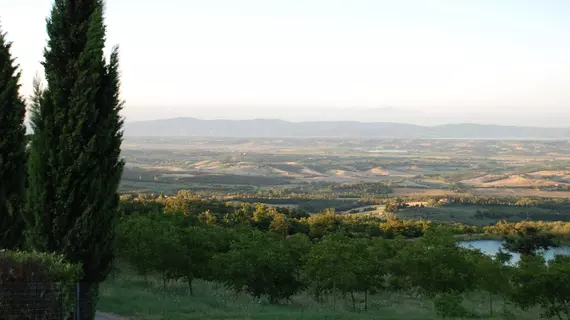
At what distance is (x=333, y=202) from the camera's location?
149 metres

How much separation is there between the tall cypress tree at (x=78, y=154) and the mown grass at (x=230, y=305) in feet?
14.2

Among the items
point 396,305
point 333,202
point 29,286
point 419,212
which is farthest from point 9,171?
point 333,202

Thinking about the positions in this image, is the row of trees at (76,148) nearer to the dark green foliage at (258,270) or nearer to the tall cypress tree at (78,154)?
the tall cypress tree at (78,154)

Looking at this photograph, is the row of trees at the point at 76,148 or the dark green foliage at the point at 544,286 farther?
Answer: the dark green foliage at the point at 544,286

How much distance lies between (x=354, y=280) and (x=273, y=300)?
4.72 metres

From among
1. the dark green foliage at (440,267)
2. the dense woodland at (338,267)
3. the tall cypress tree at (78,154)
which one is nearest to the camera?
the tall cypress tree at (78,154)

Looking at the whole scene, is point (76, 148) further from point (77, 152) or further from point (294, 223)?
point (294, 223)

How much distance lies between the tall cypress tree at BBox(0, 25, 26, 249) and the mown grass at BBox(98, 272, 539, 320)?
455 cm

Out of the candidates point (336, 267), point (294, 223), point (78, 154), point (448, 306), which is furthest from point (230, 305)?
point (294, 223)

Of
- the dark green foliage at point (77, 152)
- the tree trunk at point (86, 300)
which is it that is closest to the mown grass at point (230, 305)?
the tree trunk at point (86, 300)

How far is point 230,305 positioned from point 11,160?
1150cm

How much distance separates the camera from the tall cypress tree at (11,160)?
1914cm

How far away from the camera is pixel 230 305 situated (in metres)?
26.4

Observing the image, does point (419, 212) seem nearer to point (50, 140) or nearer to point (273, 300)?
point (273, 300)
